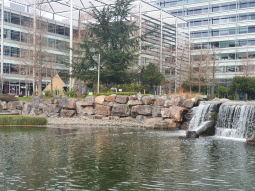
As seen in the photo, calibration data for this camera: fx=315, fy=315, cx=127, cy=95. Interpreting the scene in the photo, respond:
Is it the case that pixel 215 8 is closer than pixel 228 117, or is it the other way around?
pixel 228 117

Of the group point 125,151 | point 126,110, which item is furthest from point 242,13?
point 125,151

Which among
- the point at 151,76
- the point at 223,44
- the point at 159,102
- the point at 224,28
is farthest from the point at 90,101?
the point at 224,28

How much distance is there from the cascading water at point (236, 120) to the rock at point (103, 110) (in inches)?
398

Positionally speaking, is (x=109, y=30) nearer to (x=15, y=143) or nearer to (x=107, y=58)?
(x=107, y=58)

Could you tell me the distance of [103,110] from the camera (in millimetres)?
27938

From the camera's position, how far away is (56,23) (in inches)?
2461

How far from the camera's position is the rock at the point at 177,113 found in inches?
921

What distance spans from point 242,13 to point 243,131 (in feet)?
166

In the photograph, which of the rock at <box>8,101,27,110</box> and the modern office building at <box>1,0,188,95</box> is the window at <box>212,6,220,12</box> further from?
the rock at <box>8,101,27,110</box>

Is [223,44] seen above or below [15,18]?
below

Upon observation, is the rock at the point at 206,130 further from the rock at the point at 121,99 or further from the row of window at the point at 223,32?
the row of window at the point at 223,32

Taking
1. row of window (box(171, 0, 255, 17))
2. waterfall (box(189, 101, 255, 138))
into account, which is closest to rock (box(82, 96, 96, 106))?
waterfall (box(189, 101, 255, 138))

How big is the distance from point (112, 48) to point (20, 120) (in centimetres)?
1436

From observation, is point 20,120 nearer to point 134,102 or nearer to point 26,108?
point 134,102
